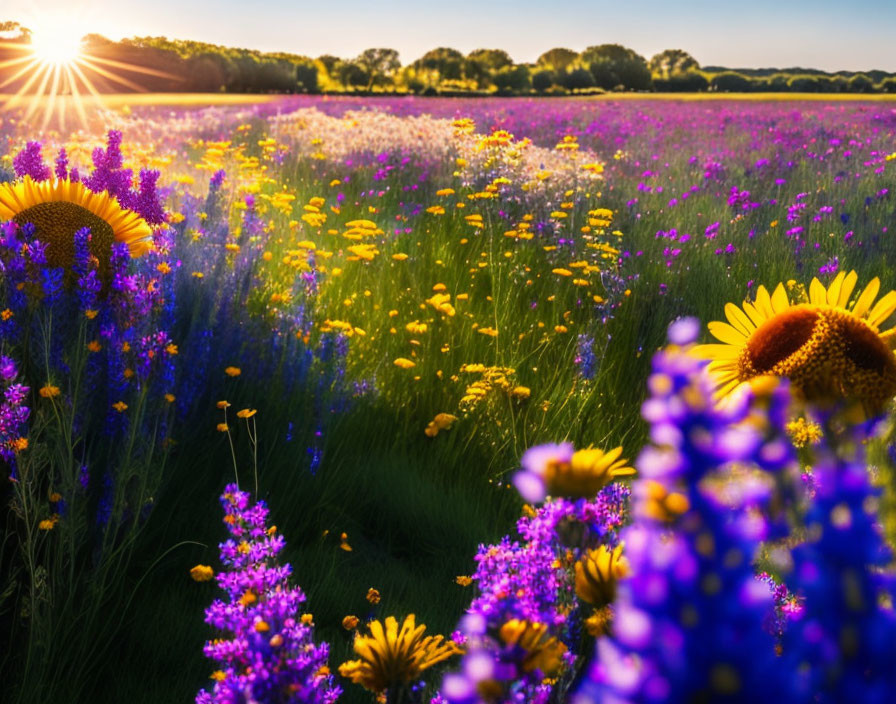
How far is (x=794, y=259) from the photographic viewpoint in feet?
16.9

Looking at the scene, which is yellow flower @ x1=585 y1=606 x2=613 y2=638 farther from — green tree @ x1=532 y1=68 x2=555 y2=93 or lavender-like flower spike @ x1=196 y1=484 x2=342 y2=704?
green tree @ x1=532 y1=68 x2=555 y2=93

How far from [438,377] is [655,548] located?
3.04 meters

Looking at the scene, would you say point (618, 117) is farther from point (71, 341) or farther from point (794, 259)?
point (71, 341)

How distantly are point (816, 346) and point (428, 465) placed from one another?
151cm

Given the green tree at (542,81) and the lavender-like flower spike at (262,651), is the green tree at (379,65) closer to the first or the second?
the green tree at (542,81)

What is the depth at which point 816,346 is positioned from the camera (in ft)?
5.72

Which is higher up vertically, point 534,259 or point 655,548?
point 655,548

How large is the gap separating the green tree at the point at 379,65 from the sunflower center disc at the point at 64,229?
48615 mm

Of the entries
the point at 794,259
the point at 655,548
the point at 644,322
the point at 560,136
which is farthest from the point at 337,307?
the point at 560,136

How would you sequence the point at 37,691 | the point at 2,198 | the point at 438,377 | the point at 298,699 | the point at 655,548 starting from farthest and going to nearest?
the point at 438,377
the point at 2,198
the point at 37,691
the point at 298,699
the point at 655,548

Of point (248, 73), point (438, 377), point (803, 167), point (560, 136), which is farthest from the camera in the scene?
point (248, 73)

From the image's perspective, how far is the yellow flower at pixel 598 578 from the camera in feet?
2.92

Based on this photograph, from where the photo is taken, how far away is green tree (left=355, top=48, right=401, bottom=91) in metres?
50.8

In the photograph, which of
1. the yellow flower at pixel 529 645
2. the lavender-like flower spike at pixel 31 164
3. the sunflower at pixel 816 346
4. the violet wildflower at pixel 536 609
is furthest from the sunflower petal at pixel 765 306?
the lavender-like flower spike at pixel 31 164
